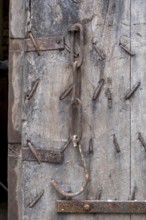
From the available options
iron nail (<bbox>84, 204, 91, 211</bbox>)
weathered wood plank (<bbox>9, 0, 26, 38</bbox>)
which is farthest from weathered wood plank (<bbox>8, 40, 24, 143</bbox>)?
iron nail (<bbox>84, 204, 91, 211</bbox>)

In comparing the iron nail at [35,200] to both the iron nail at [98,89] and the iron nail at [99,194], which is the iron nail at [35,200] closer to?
the iron nail at [99,194]

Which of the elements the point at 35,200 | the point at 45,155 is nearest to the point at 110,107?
the point at 45,155

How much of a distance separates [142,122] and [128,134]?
0.05 metres

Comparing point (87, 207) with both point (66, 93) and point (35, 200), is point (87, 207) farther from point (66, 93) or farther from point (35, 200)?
point (66, 93)

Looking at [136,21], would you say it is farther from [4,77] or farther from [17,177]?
[4,77]

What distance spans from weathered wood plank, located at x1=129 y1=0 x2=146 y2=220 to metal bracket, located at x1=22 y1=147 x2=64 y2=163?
0.71 feet

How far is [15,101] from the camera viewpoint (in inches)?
69.0

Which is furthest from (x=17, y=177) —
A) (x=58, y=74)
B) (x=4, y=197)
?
(x=4, y=197)

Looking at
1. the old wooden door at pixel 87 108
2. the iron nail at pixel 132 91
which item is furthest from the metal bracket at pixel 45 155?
the iron nail at pixel 132 91

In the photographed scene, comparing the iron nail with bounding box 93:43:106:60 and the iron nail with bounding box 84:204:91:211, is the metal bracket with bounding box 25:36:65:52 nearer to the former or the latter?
the iron nail with bounding box 93:43:106:60

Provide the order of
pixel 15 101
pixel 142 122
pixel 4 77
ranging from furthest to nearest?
pixel 4 77 < pixel 15 101 < pixel 142 122

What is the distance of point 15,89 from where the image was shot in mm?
1754

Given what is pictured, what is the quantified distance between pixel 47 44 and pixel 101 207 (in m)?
0.50

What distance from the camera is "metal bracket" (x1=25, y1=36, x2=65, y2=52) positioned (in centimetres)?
166
